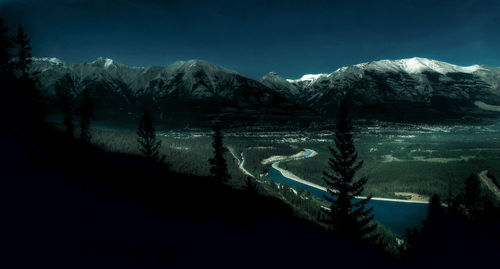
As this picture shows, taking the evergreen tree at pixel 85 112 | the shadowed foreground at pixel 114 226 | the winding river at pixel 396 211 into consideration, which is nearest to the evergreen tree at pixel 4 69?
the shadowed foreground at pixel 114 226

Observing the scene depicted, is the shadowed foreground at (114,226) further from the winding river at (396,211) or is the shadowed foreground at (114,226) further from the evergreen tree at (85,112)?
the winding river at (396,211)

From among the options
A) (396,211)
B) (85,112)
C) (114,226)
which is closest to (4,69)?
(114,226)

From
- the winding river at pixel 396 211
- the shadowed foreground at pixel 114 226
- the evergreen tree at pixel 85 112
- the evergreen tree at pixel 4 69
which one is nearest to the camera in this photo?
the shadowed foreground at pixel 114 226

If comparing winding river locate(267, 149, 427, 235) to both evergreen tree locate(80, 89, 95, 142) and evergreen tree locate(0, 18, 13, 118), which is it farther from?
evergreen tree locate(0, 18, 13, 118)

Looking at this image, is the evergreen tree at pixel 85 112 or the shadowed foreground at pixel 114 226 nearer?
the shadowed foreground at pixel 114 226

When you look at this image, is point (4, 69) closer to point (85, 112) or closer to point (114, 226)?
point (114, 226)

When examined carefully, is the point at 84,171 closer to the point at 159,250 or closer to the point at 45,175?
the point at 45,175

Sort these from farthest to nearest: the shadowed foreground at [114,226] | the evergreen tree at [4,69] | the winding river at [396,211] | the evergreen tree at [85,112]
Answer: the winding river at [396,211] → the evergreen tree at [85,112] → the evergreen tree at [4,69] → the shadowed foreground at [114,226]

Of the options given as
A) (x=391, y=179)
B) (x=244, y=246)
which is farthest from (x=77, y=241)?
(x=391, y=179)

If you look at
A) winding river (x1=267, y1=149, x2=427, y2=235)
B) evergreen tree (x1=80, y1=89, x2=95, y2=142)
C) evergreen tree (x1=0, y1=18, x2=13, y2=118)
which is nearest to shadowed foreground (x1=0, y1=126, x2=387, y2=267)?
evergreen tree (x1=0, y1=18, x2=13, y2=118)

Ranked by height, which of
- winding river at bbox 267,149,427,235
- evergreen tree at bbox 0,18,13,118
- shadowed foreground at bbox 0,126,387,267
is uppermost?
evergreen tree at bbox 0,18,13,118

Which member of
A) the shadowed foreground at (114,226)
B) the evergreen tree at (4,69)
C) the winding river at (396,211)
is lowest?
the winding river at (396,211)
